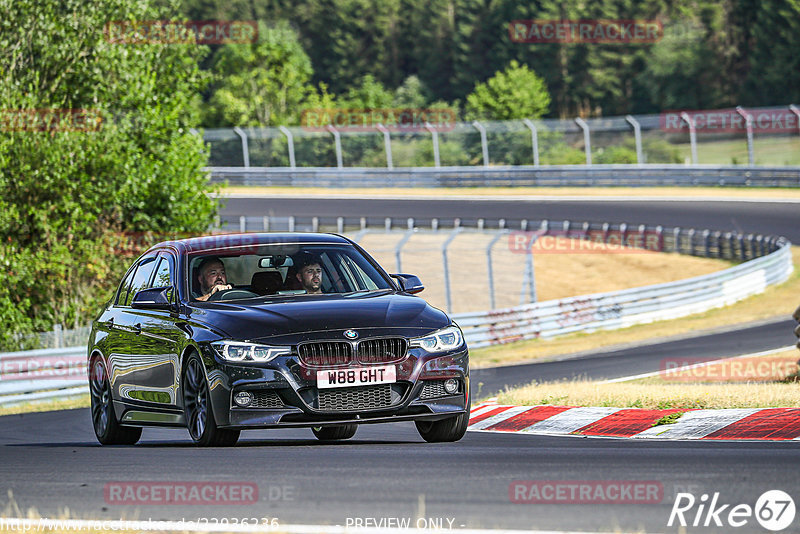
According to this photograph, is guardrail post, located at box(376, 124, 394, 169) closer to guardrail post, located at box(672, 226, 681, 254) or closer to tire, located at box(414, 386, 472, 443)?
guardrail post, located at box(672, 226, 681, 254)

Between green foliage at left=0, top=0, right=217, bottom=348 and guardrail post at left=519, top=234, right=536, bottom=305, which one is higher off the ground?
green foliage at left=0, top=0, right=217, bottom=348

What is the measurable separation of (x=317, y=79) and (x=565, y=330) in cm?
9463

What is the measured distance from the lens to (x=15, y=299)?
26.4m

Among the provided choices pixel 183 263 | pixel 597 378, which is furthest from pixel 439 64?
pixel 183 263

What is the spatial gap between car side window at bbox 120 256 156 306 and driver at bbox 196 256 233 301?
874mm

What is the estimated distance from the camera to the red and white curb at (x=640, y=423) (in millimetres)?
8797

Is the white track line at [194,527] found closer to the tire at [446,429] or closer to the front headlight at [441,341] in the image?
the front headlight at [441,341]

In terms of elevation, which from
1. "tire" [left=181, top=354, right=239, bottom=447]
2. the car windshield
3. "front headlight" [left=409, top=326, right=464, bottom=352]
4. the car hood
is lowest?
"tire" [left=181, top=354, right=239, bottom=447]

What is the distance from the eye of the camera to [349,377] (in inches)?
311

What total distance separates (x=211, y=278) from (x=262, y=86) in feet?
262

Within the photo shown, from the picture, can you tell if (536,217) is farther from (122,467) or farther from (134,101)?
(122,467)

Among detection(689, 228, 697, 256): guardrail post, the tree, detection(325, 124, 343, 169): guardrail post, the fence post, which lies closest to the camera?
the fence post

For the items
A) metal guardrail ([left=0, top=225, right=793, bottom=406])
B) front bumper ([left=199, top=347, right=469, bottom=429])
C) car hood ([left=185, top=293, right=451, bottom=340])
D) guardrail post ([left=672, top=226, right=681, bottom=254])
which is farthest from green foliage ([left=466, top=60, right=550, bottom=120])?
front bumper ([left=199, top=347, right=469, bottom=429])

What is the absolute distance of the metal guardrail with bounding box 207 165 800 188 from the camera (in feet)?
152
